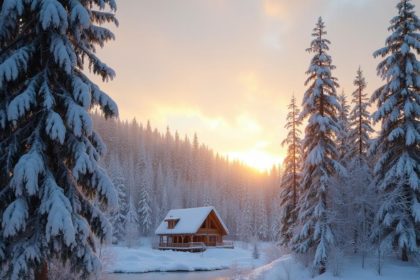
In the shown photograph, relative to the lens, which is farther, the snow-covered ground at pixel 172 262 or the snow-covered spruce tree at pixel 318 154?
the snow-covered ground at pixel 172 262

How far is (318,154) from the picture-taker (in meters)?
25.9

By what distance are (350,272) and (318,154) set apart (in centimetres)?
746

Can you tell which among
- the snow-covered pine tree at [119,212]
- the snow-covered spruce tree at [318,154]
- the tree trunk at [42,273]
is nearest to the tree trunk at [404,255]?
the snow-covered spruce tree at [318,154]

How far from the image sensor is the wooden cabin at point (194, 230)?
58.6m

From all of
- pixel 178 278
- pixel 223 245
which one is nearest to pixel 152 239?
pixel 223 245

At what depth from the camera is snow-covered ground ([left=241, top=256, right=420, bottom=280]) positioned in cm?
2267

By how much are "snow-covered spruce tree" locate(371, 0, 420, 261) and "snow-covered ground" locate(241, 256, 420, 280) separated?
1.15 metres

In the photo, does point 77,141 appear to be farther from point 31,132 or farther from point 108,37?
point 108,37

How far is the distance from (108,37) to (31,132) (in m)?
3.97

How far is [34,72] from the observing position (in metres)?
11.5

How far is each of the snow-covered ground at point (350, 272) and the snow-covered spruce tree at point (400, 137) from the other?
1.15 m

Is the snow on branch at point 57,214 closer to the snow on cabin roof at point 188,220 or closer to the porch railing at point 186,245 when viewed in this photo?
the porch railing at point 186,245

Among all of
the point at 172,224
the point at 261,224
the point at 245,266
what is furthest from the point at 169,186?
the point at 245,266

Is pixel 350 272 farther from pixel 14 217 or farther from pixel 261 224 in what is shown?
pixel 261 224
